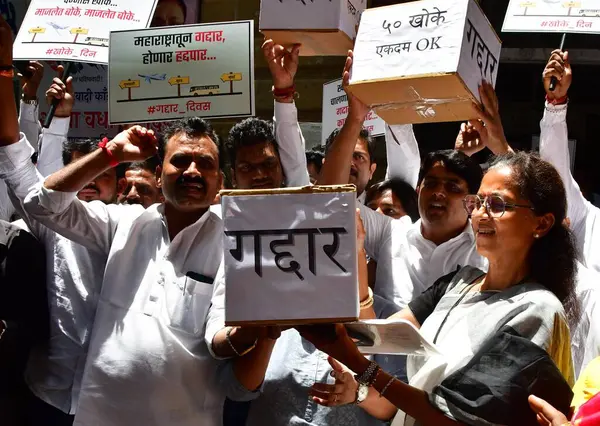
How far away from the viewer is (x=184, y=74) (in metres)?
4.48

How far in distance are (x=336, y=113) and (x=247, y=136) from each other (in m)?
1.75

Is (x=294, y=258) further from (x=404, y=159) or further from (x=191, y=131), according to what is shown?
(x=404, y=159)

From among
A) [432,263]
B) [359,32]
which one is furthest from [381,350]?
[359,32]

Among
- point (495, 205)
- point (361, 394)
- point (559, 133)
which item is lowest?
point (361, 394)

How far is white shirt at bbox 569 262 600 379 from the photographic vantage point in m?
3.56

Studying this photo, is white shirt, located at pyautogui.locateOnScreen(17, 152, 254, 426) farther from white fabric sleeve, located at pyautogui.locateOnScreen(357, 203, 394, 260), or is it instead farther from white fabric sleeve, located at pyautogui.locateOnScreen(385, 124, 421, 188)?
white fabric sleeve, located at pyautogui.locateOnScreen(385, 124, 421, 188)

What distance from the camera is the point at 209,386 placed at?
10.8 feet

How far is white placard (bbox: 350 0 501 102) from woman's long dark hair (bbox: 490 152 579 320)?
800 mm

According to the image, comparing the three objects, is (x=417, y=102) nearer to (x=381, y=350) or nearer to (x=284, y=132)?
(x=284, y=132)

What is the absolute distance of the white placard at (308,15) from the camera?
4.04m

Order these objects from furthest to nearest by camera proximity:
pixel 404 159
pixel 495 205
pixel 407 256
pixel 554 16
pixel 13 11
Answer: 1. pixel 13 11
2. pixel 404 159
3. pixel 554 16
4. pixel 407 256
5. pixel 495 205

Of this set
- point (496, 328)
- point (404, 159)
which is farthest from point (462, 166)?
point (496, 328)

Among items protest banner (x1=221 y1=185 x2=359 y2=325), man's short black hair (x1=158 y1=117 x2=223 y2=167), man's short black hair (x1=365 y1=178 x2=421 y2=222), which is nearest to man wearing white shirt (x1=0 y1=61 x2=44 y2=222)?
man's short black hair (x1=158 y1=117 x2=223 y2=167)

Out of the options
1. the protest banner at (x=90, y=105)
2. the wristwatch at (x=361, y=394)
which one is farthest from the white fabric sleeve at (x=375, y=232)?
the protest banner at (x=90, y=105)
